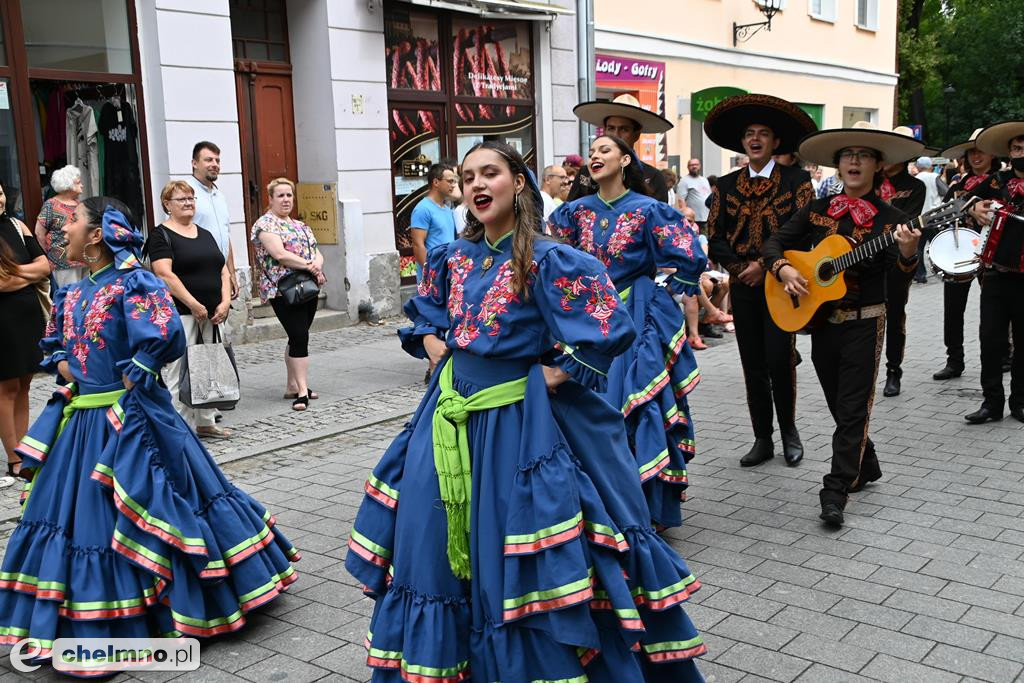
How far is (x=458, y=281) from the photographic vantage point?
3.43 metres

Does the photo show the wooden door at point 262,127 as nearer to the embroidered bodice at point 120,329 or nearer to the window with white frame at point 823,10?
the embroidered bodice at point 120,329

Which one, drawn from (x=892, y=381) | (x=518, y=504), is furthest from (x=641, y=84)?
(x=518, y=504)

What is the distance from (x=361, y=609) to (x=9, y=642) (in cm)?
136

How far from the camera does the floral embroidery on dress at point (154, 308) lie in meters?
4.09

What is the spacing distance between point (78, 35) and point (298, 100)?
2.74 m

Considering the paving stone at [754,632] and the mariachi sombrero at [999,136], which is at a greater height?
the mariachi sombrero at [999,136]

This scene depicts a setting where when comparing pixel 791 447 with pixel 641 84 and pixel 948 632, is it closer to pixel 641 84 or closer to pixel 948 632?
pixel 948 632

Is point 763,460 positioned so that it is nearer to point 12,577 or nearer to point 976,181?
point 976,181

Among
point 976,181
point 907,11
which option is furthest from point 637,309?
point 907,11

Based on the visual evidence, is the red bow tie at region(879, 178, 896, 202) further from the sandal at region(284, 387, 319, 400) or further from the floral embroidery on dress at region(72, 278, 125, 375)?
the floral embroidery on dress at region(72, 278, 125, 375)

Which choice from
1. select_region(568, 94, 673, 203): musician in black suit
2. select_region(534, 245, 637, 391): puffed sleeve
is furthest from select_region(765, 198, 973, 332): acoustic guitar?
select_region(534, 245, 637, 391): puffed sleeve

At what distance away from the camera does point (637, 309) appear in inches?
204

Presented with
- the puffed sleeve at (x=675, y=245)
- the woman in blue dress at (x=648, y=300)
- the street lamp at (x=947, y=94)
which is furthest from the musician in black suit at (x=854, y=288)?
the street lamp at (x=947, y=94)

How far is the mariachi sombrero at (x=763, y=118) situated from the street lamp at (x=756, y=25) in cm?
1404
